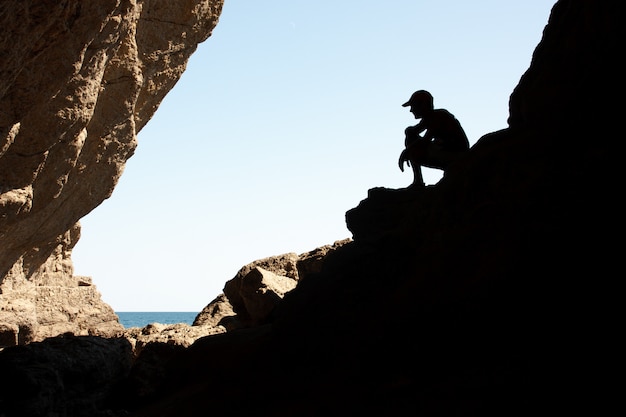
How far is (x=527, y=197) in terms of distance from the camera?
484cm

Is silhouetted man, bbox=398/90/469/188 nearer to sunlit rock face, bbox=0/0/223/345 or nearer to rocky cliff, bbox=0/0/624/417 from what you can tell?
rocky cliff, bbox=0/0/624/417

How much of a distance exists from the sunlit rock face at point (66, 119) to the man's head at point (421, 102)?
133 inches

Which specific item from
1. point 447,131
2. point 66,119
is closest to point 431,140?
point 447,131

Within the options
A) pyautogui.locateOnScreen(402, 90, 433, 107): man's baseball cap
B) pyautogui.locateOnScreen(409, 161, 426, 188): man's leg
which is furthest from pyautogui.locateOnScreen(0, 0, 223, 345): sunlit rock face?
pyautogui.locateOnScreen(409, 161, 426, 188): man's leg

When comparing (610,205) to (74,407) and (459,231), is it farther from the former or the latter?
(74,407)

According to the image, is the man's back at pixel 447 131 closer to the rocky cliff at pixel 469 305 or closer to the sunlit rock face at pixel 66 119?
the rocky cliff at pixel 469 305

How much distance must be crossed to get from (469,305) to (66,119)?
505 cm

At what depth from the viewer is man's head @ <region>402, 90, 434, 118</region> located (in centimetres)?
726

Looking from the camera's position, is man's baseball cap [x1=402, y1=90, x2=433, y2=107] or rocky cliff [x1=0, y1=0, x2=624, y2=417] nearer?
rocky cliff [x1=0, y1=0, x2=624, y2=417]

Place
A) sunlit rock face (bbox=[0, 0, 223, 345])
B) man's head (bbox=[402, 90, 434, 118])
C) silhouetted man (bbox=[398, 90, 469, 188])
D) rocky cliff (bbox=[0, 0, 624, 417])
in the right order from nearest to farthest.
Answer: rocky cliff (bbox=[0, 0, 624, 417]) → sunlit rock face (bbox=[0, 0, 223, 345]) → silhouetted man (bbox=[398, 90, 469, 188]) → man's head (bbox=[402, 90, 434, 118])

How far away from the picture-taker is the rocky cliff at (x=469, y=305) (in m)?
3.89

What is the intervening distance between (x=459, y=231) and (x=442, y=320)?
939 mm

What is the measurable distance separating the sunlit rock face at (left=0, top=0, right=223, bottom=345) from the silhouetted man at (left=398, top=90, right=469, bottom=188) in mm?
3450

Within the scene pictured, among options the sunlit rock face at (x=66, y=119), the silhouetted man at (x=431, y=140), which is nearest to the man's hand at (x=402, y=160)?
the silhouetted man at (x=431, y=140)
